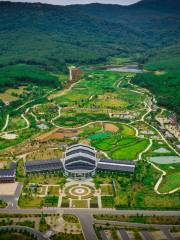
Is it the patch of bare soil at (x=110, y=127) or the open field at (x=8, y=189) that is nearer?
the open field at (x=8, y=189)

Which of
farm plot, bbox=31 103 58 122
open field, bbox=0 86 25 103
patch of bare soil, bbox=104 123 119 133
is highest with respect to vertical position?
patch of bare soil, bbox=104 123 119 133

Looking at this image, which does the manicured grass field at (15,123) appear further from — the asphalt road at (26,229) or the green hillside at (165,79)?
the asphalt road at (26,229)

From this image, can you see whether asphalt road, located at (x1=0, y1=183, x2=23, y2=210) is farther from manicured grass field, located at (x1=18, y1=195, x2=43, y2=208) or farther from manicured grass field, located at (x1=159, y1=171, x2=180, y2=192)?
manicured grass field, located at (x1=159, y1=171, x2=180, y2=192)

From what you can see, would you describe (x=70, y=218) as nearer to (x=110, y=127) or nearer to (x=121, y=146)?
(x=121, y=146)

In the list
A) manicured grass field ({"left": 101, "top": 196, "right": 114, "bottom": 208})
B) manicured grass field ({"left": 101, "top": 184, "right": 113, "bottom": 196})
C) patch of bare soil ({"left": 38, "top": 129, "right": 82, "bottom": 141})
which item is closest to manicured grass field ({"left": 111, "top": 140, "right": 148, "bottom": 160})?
manicured grass field ({"left": 101, "top": 184, "right": 113, "bottom": 196})

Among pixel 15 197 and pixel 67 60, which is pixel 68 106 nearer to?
pixel 15 197

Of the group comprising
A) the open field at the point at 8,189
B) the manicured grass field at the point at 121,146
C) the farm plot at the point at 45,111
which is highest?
the open field at the point at 8,189

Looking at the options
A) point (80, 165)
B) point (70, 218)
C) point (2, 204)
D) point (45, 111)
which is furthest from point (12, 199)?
point (45, 111)

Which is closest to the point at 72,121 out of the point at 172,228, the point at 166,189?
the point at 166,189

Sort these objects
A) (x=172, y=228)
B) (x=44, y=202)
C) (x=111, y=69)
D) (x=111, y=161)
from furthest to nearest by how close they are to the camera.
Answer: (x=111, y=69) < (x=111, y=161) < (x=44, y=202) < (x=172, y=228)

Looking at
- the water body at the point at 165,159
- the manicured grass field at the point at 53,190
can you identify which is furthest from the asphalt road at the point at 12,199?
the water body at the point at 165,159

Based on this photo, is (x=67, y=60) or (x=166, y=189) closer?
(x=166, y=189)
